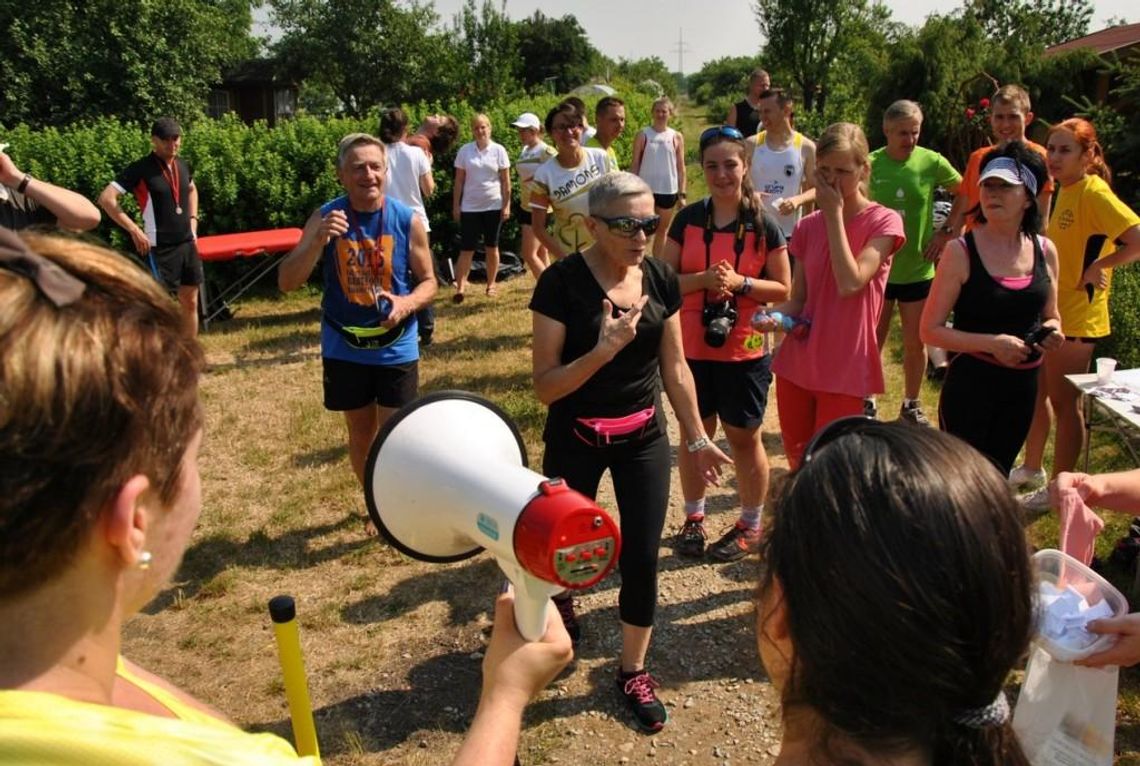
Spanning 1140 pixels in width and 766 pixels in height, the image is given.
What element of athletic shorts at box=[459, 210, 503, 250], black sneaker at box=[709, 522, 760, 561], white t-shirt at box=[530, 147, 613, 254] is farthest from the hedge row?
black sneaker at box=[709, 522, 760, 561]

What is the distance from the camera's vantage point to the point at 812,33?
108 ft

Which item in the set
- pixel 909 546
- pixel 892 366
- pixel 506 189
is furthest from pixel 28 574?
pixel 506 189

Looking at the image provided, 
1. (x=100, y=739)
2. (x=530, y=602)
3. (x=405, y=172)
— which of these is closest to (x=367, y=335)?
(x=530, y=602)

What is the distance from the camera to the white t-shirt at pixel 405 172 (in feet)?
25.1

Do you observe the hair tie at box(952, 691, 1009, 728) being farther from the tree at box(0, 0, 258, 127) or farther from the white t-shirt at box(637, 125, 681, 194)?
the tree at box(0, 0, 258, 127)

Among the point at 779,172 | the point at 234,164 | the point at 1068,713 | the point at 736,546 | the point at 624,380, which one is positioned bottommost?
the point at 736,546

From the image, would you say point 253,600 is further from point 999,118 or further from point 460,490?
point 999,118

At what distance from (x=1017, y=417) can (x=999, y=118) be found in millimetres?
2844

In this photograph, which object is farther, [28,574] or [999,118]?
[999,118]

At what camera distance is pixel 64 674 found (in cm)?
93

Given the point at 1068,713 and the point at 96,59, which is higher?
the point at 96,59

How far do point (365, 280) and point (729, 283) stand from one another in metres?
1.71

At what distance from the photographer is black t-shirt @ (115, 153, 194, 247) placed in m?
7.20

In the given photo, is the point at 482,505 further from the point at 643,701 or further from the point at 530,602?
the point at 643,701
